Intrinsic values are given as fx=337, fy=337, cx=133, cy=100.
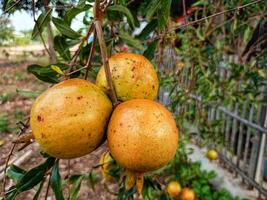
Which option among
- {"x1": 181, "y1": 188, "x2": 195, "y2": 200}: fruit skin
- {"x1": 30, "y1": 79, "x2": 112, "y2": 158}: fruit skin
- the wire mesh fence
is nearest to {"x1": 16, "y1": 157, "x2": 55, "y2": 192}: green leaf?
{"x1": 30, "y1": 79, "x2": 112, "y2": 158}: fruit skin

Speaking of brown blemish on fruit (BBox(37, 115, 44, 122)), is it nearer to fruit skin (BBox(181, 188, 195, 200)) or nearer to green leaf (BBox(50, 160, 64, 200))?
green leaf (BBox(50, 160, 64, 200))

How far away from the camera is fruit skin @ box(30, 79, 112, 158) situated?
2.23 ft

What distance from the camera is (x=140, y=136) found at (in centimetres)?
68

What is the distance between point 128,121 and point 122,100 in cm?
13

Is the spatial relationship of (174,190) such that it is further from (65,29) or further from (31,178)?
(65,29)

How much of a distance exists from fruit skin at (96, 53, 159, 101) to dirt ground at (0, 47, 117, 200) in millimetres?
299

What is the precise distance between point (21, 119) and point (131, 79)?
16.3 feet

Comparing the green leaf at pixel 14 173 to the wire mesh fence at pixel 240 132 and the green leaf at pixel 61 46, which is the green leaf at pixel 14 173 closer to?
the green leaf at pixel 61 46

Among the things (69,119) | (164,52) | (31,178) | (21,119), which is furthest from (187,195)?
(21,119)

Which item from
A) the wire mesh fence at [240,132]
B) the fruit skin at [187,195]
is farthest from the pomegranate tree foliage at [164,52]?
the fruit skin at [187,195]

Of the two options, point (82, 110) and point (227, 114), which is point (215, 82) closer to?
point (227, 114)

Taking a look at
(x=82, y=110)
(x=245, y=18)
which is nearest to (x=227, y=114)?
(x=245, y=18)

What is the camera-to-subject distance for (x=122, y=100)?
812 mm

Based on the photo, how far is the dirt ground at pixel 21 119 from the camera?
11.6 feet
